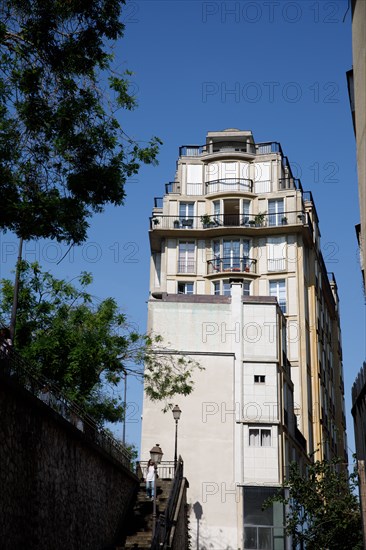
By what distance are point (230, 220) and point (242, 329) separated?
16618 millimetres

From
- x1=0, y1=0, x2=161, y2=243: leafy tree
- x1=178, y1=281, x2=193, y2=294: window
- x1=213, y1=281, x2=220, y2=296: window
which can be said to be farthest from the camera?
x1=178, y1=281, x2=193, y2=294: window

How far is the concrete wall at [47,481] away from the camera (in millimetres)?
14461

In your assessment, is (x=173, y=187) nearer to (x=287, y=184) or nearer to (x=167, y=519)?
(x=287, y=184)

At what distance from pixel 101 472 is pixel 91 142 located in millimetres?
11426

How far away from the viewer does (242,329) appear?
128ft

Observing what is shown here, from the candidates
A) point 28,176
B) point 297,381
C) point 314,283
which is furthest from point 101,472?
point 314,283

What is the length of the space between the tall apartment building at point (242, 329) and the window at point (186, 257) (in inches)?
3.6

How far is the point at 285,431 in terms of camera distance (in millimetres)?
38219

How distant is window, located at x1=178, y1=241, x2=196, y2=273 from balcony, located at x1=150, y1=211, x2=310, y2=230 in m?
1.21

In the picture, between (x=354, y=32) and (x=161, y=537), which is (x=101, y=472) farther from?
(x=354, y=32)

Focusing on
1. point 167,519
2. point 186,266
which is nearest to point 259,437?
point 167,519

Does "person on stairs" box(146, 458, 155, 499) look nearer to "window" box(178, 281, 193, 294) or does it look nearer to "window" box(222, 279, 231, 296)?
"window" box(222, 279, 231, 296)

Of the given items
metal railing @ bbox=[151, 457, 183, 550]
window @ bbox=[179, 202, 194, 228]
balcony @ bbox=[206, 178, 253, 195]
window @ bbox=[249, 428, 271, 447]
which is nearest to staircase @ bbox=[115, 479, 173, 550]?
metal railing @ bbox=[151, 457, 183, 550]

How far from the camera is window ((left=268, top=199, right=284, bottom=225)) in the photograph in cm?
5331
